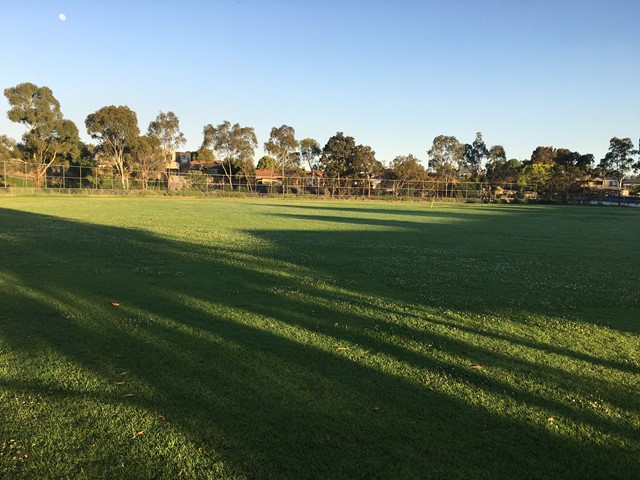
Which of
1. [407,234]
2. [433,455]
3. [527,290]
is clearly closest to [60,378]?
[433,455]

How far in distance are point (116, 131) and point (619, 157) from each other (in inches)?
3269

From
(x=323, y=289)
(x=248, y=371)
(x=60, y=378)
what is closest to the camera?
(x=60, y=378)

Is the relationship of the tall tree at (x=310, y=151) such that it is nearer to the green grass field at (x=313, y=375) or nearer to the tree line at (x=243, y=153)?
the tree line at (x=243, y=153)

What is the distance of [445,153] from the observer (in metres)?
87.1

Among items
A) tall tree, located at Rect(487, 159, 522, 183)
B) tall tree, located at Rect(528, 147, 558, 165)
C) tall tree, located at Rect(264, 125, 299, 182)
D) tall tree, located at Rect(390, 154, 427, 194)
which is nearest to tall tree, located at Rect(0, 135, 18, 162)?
tall tree, located at Rect(264, 125, 299, 182)

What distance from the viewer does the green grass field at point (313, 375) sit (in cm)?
291

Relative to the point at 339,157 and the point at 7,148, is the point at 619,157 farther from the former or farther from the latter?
the point at 7,148

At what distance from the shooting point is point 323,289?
780cm

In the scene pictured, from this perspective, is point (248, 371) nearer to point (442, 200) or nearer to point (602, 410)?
point (602, 410)

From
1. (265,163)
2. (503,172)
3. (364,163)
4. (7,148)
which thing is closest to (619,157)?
(503,172)

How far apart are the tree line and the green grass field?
5720 centimetres

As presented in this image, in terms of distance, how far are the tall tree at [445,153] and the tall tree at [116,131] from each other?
5368 centimetres

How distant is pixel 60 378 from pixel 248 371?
1642 mm

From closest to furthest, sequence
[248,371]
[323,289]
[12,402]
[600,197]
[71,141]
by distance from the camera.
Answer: [12,402] → [248,371] → [323,289] → [71,141] → [600,197]
